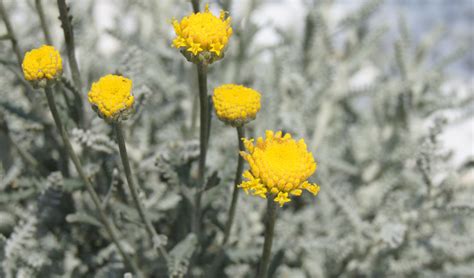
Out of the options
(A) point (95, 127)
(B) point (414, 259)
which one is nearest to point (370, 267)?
(B) point (414, 259)

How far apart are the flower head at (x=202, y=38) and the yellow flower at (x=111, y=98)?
0.11 m

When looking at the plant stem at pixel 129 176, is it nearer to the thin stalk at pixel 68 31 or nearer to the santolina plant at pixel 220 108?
the santolina plant at pixel 220 108

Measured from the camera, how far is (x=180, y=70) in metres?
2.20

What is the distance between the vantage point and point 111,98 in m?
0.93

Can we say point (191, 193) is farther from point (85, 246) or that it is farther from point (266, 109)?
point (266, 109)

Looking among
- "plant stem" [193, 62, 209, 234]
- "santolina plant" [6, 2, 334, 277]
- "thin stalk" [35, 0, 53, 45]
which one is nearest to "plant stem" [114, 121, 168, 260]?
"santolina plant" [6, 2, 334, 277]

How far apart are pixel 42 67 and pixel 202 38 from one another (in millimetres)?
272

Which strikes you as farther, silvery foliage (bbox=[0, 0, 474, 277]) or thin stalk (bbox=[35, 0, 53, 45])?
silvery foliage (bbox=[0, 0, 474, 277])

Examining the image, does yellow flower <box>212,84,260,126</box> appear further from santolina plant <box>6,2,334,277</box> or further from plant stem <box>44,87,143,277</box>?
plant stem <box>44,87,143,277</box>

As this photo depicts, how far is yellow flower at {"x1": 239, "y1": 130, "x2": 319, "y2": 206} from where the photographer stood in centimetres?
90

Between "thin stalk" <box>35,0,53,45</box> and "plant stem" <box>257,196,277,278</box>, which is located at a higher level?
"thin stalk" <box>35,0,53,45</box>

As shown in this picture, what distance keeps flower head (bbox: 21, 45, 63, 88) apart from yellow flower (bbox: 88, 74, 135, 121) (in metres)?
0.09

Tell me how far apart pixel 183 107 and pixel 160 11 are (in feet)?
1.78

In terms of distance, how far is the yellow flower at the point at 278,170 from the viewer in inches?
35.3
